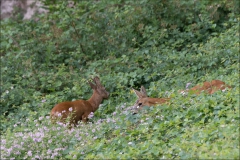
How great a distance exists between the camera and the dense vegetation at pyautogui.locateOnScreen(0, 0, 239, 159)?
28.6 feet

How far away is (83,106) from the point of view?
41.0 feet

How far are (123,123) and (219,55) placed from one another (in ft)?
13.8

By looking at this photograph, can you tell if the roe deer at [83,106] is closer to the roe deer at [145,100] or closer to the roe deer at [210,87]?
the roe deer at [145,100]

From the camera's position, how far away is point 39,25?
1778 cm

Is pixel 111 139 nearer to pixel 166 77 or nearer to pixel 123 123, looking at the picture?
pixel 123 123

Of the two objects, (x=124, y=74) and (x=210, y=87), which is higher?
(x=124, y=74)

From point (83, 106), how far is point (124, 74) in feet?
5.21

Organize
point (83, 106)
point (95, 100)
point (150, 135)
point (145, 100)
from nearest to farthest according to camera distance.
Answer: point (150, 135) → point (145, 100) → point (83, 106) → point (95, 100)

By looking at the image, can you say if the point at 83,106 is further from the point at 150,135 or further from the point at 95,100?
the point at 150,135

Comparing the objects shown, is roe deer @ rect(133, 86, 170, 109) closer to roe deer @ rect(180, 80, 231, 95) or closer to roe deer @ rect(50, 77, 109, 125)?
roe deer @ rect(180, 80, 231, 95)

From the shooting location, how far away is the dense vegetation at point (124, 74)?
8.70 meters

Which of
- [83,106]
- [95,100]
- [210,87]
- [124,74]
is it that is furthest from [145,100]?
[124,74]

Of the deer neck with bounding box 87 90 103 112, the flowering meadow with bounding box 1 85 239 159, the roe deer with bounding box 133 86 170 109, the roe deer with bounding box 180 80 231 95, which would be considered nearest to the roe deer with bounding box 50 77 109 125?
the deer neck with bounding box 87 90 103 112

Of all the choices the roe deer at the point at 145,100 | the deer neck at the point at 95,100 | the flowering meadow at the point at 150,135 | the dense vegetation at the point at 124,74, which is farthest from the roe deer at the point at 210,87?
the deer neck at the point at 95,100
